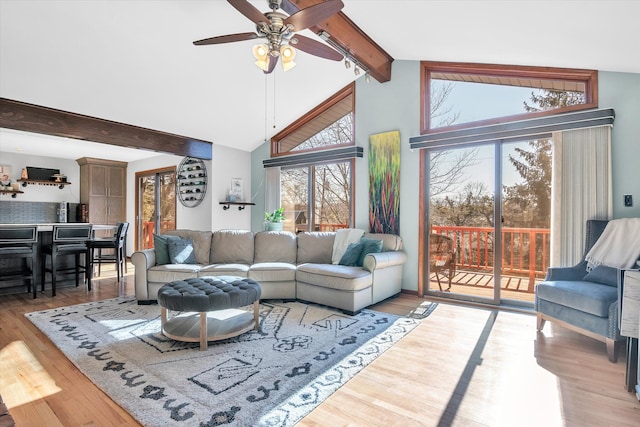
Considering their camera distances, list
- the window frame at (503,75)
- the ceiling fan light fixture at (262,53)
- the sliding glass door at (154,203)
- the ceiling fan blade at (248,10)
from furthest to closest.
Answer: the sliding glass door at (154,203)
the window frame at (503,75)
the ceiling fan light fixture at (262,53)
the ceiling fan blade at (248,10)

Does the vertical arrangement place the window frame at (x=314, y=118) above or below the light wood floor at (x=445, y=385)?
above

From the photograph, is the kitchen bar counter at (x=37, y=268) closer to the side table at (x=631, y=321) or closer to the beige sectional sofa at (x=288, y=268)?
the beige sectional sofa at (x=288, y=268)

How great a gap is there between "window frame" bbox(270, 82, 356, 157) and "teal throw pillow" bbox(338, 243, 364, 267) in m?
1.87

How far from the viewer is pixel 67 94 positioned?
159 inches

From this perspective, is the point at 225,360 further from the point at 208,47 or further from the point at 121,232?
the point at 121,232

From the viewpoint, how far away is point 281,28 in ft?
8.17

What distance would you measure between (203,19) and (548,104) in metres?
3.84

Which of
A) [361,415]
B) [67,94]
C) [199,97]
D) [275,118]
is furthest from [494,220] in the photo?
[67,94]

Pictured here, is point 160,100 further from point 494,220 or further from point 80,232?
point 494,220

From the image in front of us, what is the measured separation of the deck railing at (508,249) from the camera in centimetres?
427

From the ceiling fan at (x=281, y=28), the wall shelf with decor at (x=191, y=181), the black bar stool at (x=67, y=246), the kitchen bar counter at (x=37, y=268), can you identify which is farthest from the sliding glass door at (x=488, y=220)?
the kitchen bar counter at (x=37, y=268)

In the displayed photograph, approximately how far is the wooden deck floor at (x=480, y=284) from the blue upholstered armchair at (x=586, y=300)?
1094 mm

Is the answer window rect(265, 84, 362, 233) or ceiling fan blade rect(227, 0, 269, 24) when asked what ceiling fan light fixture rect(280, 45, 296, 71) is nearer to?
ceiling fan blade rect(227, 0, 269, 24)

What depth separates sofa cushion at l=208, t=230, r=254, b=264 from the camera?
4.61 meters
